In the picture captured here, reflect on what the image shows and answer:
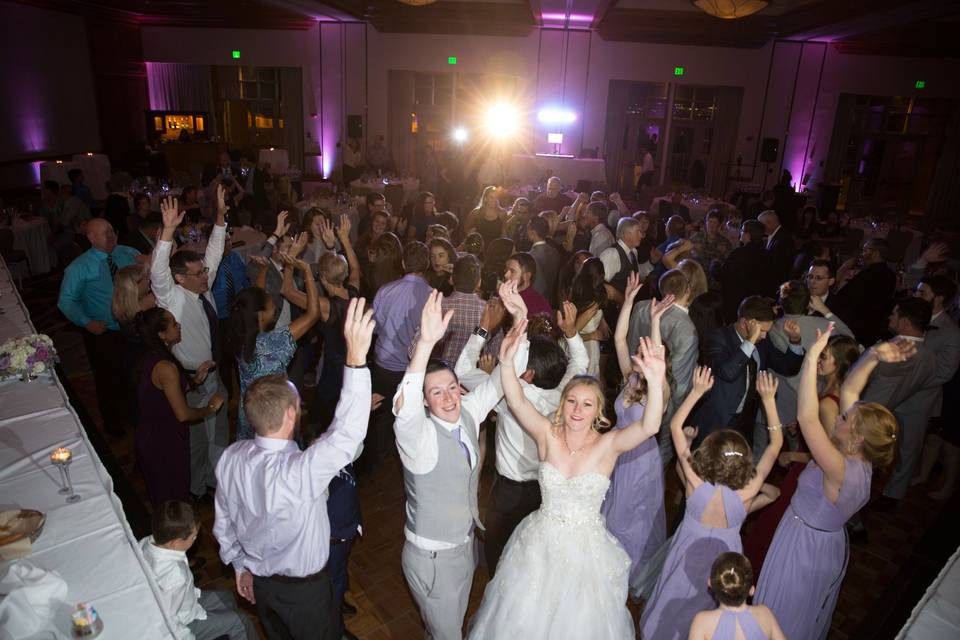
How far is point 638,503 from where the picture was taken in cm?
305

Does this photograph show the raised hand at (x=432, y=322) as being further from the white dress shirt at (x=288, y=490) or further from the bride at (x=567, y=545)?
the bride at (x=567, y=545)

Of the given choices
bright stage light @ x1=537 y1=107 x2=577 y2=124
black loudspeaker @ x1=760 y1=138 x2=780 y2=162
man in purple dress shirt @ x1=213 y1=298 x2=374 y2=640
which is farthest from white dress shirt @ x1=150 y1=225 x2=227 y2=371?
black loudspeaker @ x1=760 y1=138 x2=780 y2=162

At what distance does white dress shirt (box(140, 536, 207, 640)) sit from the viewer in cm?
211

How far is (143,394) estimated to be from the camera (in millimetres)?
2934

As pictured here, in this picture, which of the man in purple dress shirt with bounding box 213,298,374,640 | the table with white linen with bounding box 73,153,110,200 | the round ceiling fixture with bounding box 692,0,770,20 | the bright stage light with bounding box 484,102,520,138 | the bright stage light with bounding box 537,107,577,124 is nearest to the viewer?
the man in purple dress shirt with bounding box 213,298,374,640

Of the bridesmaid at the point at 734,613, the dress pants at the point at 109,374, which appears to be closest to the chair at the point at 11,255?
the dress pants at the point at 109,374

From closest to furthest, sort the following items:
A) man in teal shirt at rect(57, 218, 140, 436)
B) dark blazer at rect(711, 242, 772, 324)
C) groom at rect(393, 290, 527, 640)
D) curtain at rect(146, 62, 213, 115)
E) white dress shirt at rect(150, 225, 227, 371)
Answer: groom at rect(393, 290, 527, 640)
white dress shirt at rect(150, 225, 227, 371)
man in teal shirt at rect(57, 218, 140, 436)
dark blazer at rect(711, 242, 772, 324)
curtain at rect(146, 62, 213, 115)

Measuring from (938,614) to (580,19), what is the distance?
40.4 feet

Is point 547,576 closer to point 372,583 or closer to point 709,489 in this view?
point 709,489

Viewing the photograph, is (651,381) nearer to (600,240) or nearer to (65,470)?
(65,470)

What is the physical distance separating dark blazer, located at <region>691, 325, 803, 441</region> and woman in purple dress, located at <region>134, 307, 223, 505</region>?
267 centimetres

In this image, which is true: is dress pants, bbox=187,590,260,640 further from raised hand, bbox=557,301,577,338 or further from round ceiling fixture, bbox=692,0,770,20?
round ceiling fixture, bbox=692,0,770,20

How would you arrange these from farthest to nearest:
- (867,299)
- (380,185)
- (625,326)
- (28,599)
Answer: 1. (380,185)
2. (867,299)
3. (625,326)
4. (28,599)

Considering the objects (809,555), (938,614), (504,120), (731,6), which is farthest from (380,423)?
(504,120)
